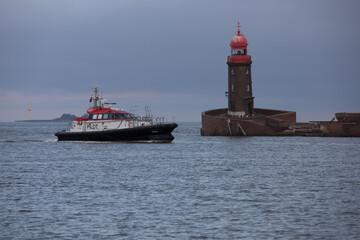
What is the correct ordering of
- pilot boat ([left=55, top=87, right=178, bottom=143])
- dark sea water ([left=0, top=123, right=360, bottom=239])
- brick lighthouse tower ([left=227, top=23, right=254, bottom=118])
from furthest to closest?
brick lighthouse tower ([left=227, top=23, right=254, bottom=118]) < pilot boat ([left=55, top=87, right=178, bottom=143]) < dark sea water ([left=0, top=123, right=360, bottom=239])

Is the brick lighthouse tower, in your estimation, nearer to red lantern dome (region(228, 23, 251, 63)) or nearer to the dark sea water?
red lantern dome (region(228, 23, 251, 63))

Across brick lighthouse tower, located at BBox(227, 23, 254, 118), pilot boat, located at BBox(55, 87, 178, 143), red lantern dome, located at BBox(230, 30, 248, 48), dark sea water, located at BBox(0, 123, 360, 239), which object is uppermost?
red lantern dome, located at BBox(230, 30, 248, 48)

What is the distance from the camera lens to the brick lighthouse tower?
7119 cm

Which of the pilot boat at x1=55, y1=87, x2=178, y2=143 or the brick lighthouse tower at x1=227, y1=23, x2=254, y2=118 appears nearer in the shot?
the pilot boat at x1=55, y1=87, x2=178, y2=143

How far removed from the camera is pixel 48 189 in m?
25.0

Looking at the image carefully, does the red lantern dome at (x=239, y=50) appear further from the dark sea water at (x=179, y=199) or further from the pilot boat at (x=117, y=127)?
the dark sea water at (x=179, y=199)

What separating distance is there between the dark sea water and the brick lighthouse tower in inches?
1259

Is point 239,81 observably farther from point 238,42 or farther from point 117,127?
point 117,127

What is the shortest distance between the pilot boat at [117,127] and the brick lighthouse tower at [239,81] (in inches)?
716

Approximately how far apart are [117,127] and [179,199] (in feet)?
106

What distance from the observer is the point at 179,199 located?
2211 centimetres

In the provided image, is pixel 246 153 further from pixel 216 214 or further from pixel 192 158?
pixel 216 214

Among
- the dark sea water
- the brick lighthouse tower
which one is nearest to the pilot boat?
the dark sea water

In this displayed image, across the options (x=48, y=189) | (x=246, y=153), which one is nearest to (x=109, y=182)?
(x=48, y=189)
